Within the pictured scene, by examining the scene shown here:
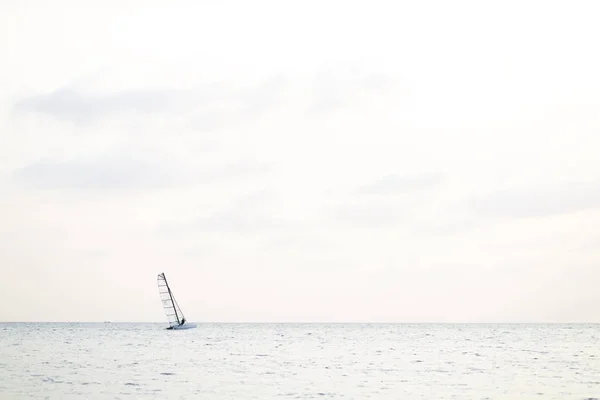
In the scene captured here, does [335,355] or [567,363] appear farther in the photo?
[335,355]

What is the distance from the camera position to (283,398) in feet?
156

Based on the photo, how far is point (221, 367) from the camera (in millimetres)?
71375

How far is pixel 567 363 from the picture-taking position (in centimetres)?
7919

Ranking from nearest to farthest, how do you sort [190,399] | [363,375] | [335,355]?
[190,399]
[363,375]
[335,355]

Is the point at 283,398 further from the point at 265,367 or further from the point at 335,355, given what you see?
the point at 335,355

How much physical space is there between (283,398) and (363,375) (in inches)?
690

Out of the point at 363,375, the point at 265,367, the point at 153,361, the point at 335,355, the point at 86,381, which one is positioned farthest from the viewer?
the point at 335,355

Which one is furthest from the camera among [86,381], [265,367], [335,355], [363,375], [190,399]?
[335,355]

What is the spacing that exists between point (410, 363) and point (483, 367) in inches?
328

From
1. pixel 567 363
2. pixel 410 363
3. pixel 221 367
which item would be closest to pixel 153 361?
pixel 221 367

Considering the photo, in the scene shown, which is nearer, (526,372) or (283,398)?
(283,398)

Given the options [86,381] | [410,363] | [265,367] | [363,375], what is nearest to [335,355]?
[410,363]

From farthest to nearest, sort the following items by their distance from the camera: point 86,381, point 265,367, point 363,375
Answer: point 265,367 → point 363,375 → point 86,381

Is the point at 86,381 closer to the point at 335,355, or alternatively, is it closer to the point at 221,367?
the point at 221,367
